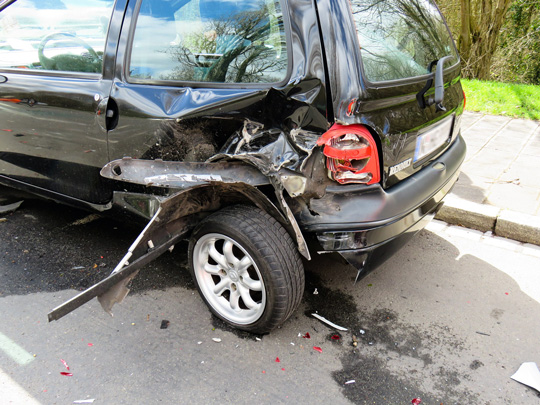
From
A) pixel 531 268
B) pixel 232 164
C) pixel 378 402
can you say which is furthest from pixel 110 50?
pixel 531 268

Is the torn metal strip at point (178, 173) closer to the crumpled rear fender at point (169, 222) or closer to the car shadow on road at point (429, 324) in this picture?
the crumpled rear fender at point (169, 222)

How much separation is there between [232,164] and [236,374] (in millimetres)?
1073

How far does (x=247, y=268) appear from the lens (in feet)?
8.44

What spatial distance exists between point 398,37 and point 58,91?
208cm

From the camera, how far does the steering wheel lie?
111 inches

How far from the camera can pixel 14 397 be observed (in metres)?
2.21

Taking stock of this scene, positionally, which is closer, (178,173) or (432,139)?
(178,173)

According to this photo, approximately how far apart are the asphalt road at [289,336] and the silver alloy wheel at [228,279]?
0.43 ft

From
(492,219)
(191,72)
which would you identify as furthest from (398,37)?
(492,219)

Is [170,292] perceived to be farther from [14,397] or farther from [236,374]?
[14,397]

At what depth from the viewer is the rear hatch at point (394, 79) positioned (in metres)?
2.20

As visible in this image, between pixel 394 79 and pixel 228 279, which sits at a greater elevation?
pixel 394 79

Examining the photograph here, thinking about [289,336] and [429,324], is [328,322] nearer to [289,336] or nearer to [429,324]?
[289,336]

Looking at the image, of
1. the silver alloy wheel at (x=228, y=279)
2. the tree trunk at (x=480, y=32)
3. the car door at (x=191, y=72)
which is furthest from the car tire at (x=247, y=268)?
the tree trunk at (x=480, y=32)
